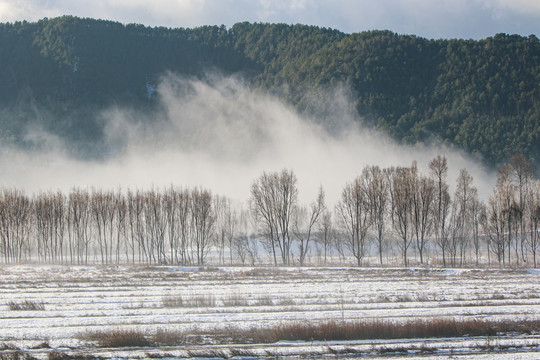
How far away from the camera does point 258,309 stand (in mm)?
24000

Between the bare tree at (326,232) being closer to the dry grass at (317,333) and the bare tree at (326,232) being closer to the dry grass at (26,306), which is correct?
the dry grass at (26,306)

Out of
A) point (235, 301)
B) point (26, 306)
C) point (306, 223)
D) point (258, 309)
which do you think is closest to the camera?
point (258, 309)

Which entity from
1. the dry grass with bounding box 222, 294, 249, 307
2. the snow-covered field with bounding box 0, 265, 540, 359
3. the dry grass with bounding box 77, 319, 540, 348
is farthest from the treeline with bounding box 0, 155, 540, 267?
the dry grass with bounding box 77, 319, 540, 348

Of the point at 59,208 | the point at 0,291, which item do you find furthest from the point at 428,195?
the point at 59,208

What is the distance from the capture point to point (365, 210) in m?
67.9

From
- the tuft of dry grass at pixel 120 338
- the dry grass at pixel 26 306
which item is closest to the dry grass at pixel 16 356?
the tuft of dry grass at pixel 120 338

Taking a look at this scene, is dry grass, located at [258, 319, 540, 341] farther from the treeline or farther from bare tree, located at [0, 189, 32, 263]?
bare tree, located at [0, 189, 32, 263]

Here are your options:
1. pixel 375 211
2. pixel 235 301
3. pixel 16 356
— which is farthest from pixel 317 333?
pixel 375 211

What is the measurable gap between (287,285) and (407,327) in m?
16.0

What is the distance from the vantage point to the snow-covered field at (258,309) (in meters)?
17.3

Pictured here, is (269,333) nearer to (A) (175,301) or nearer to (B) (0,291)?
(A) (175,301)

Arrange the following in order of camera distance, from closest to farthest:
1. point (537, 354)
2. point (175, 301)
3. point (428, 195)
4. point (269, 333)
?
1. point (537, 354)
2. point (269, 333)
3. point (175, 301)
4. point (428, 195)

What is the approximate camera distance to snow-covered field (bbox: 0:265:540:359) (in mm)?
17281

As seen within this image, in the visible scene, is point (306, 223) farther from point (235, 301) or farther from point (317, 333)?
point (317, 333)
